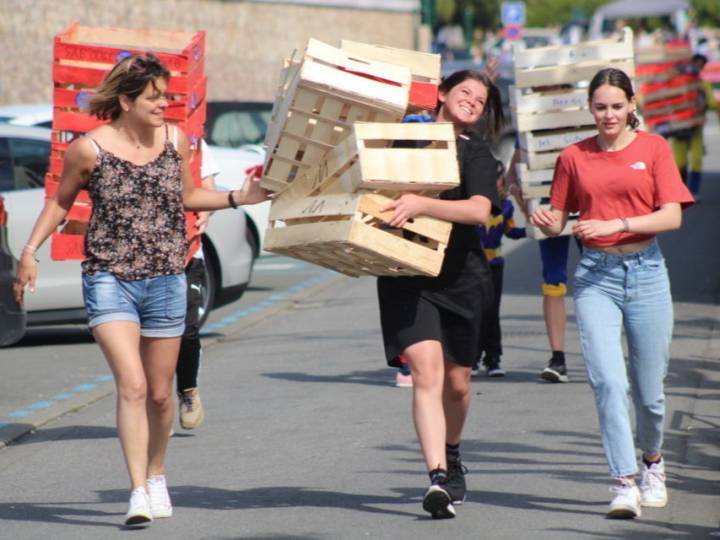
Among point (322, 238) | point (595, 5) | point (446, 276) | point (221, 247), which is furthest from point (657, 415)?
point (595, 5)

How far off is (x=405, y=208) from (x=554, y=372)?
4.31 m

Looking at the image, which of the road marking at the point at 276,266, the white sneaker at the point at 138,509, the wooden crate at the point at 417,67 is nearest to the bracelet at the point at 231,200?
the wooden crate at the point at 417,67

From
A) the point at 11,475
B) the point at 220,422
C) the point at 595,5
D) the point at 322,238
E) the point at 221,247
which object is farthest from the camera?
the point at 595,5

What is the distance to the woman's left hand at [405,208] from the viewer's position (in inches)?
250

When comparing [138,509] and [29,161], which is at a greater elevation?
[29,161]

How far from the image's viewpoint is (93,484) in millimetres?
7840

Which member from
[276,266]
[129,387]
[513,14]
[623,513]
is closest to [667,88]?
[276,266]

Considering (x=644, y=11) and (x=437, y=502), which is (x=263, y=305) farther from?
(x=644, y=11)

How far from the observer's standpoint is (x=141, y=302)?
268 inches

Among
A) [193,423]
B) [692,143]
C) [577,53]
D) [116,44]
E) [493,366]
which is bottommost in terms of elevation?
[692,143]

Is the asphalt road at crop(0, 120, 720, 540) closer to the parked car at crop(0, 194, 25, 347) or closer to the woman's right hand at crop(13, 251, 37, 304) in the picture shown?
the parked car at crop(0, 194, 25, 347)

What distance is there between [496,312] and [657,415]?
142 inches

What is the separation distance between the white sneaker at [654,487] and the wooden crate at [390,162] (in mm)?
1506

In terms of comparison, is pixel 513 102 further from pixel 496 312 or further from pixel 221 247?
pixel 221 247
